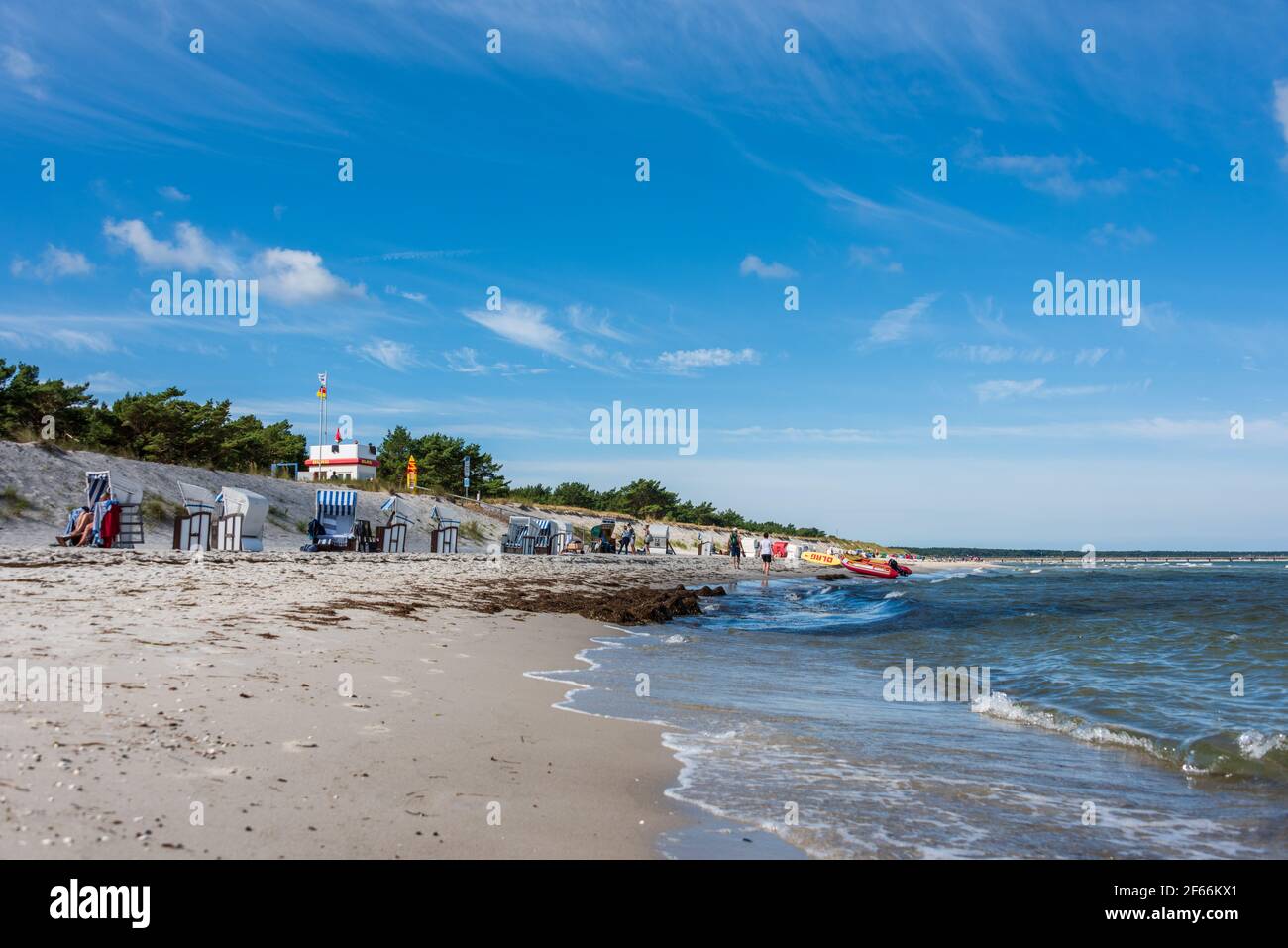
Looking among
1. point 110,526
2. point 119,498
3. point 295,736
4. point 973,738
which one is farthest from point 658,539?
point 295,736

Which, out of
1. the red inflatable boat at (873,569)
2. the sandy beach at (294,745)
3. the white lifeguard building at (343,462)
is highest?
the white lifeguard building at (343,462)

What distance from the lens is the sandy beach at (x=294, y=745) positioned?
3.22 meters

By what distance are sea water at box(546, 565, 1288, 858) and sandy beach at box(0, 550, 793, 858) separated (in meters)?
0.60

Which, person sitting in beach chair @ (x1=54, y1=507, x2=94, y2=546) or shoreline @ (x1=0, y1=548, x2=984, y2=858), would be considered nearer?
shoreline @ (x1=0, y1=548, x2=984, y2=858)

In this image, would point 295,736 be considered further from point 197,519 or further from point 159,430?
point 159,430

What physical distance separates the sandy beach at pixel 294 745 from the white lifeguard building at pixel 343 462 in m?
38.4

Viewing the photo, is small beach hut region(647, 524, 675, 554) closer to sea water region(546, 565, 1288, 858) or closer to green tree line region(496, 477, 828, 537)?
green tree line region(496, 477, 828, 537)

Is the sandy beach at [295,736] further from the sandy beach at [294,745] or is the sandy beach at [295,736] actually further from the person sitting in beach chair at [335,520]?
the person sitting in beach chair at [335,520]

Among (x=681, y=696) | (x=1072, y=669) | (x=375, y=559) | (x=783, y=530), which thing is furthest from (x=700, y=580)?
(x=783, y=530)

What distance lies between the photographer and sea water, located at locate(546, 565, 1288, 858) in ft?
14.3

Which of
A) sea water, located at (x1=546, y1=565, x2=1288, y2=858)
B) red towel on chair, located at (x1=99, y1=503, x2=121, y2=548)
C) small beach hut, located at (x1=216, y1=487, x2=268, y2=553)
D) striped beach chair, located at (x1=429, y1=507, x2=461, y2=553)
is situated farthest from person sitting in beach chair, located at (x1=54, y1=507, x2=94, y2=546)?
striped beach chair, located at (x1=429, y1=507, x2=461, y2=553)

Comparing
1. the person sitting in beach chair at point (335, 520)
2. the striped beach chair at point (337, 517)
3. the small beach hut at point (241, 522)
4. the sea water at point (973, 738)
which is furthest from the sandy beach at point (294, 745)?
the striped beach chair at point (337, 517)

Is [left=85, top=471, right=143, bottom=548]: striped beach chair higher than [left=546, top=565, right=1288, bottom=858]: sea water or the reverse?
higher

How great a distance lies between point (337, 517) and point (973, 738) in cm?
2409
